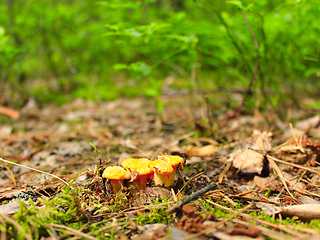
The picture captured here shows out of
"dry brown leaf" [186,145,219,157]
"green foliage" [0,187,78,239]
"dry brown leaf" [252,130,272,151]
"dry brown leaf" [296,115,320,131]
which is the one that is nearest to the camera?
"green foliage" [0,187,78,239]

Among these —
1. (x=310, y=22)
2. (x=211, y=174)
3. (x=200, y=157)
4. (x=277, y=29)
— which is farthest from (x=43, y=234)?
(x=277, y=29)

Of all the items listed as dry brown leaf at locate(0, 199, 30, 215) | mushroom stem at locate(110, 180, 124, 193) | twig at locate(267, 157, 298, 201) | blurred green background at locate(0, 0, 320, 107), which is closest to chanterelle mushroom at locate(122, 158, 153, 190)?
mushroom stem at locate(110, 180, 124, 193)

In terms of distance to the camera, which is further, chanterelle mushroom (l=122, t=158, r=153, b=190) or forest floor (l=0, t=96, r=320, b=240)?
chanterelle mushroom (l=122, t=158, r=153, b=190)

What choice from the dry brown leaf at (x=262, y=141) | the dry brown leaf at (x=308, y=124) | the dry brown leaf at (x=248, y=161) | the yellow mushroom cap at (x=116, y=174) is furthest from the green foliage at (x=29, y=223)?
the dry brown leaf at (x=308, y=124)

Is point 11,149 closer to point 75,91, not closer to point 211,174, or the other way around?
point 211,174

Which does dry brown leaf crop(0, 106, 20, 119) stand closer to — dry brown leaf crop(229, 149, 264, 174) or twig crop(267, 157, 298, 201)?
dry brown leaf crop(229, 149, 264, 174)

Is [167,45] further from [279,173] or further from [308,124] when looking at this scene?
[279,173]

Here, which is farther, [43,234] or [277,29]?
[277,29]

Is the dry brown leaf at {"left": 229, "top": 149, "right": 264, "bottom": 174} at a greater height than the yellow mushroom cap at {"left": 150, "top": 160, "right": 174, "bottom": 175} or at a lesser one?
lesser
